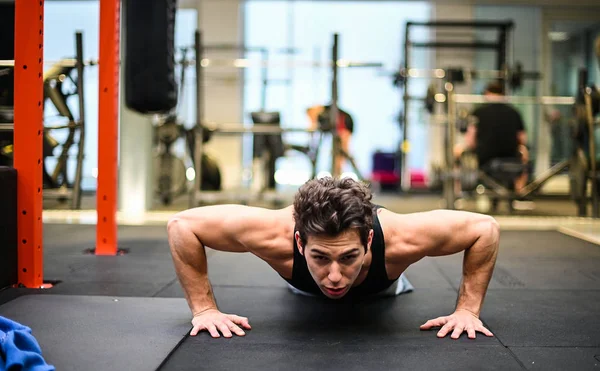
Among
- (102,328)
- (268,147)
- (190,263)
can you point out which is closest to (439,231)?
(190,263)

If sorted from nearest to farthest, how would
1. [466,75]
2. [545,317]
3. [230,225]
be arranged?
[230,225], [545,317], [466,75]

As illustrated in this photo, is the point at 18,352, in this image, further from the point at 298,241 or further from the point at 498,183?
the point at 498,183

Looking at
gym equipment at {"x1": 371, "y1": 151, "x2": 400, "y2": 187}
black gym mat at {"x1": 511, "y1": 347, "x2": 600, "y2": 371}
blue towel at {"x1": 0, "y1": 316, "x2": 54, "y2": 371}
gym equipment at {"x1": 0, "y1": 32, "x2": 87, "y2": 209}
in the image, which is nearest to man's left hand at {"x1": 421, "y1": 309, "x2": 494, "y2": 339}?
black gym mat at {"x1": 511, "y1": 347, "x2": 600, "y2": 371}

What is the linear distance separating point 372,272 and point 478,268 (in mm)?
348

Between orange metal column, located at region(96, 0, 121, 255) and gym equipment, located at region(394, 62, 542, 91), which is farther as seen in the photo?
gym equipment, located at region(394, 62, 542, 91)

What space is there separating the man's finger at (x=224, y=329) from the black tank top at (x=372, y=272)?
29 cm

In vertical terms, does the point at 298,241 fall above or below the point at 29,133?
below

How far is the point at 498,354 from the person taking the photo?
67.1 inches

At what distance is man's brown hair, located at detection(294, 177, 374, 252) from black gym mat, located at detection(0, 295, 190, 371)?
0.52 meters

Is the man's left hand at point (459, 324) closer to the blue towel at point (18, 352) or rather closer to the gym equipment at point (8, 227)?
the blue towel at point (18, 352)

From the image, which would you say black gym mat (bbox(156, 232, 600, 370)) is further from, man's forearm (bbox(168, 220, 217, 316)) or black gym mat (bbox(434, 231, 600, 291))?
man's forearm (bbox(168, 220, 217, 316))

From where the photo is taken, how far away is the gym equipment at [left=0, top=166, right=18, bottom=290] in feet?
7.79

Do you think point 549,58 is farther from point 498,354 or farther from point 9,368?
point 9,368

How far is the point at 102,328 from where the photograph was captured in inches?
75.0
